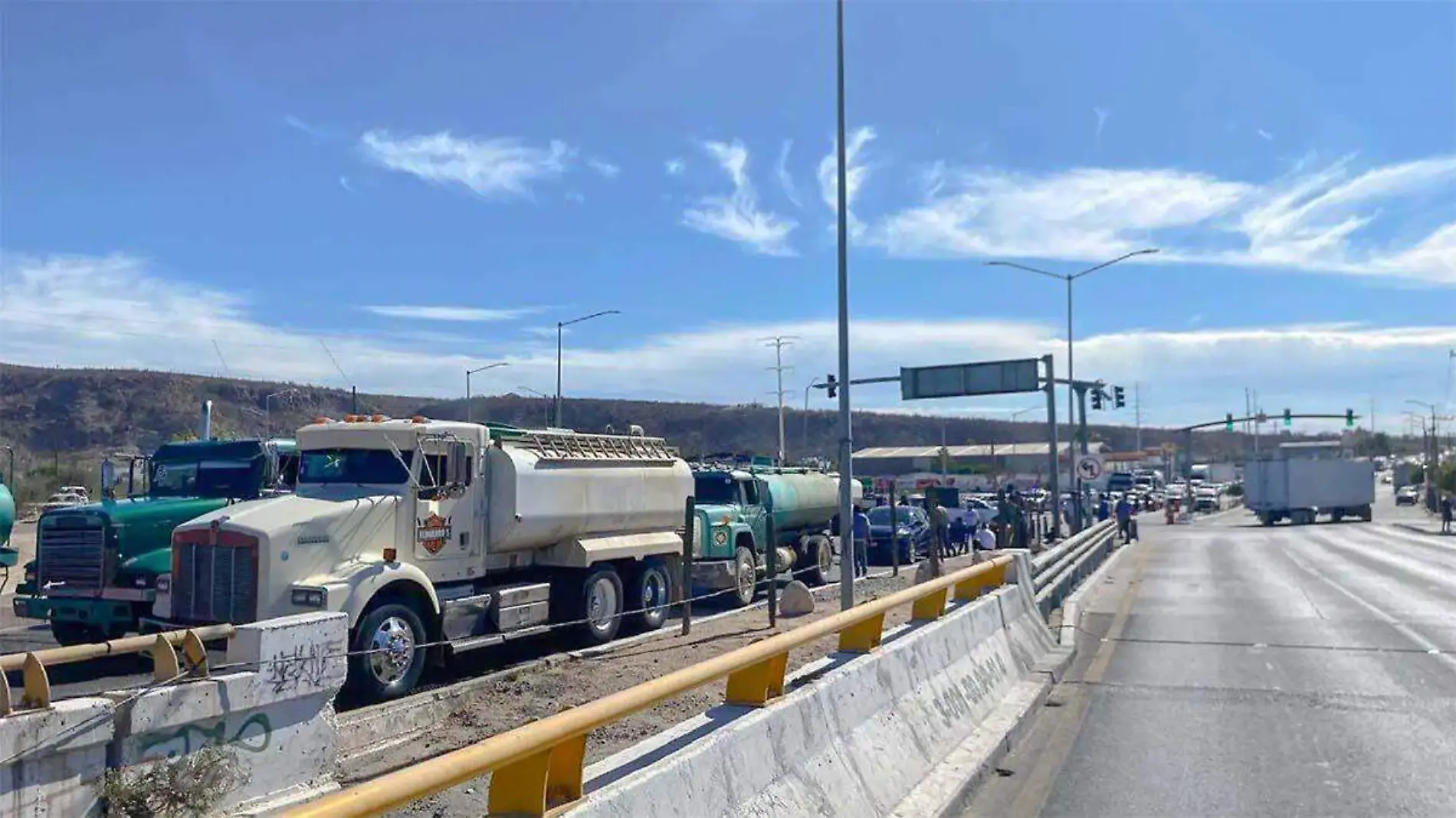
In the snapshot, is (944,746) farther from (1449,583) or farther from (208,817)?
(1449,583)

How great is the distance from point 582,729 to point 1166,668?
9.61 meters

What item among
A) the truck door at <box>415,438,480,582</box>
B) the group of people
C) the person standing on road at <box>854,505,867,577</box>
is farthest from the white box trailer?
the truck door at <box>415,438,480,582</box>

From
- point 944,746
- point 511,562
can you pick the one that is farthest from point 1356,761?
point 511,562

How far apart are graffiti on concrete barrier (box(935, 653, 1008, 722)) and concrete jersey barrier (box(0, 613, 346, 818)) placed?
4.15 meters

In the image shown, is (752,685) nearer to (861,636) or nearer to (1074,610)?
(861,636)

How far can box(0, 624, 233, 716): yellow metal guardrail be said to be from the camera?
7105mm

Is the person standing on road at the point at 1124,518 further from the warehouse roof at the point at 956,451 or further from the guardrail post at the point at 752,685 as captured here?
the warehouse roof at the point at 956,451

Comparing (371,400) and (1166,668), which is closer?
(1166,668)

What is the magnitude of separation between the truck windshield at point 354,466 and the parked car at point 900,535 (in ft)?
60.4

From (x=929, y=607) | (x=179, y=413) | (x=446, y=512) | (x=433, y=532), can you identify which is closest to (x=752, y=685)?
(x=929, y=607)

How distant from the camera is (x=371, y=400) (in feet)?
157

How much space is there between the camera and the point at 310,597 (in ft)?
36.6

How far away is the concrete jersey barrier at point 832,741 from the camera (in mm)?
4770

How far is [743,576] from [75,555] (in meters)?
10.1
